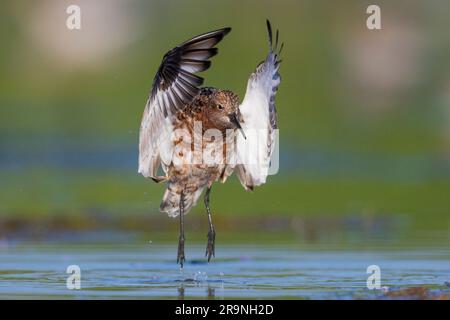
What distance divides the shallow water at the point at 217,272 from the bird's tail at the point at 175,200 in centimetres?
46

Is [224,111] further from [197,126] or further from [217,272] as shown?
[217,272]

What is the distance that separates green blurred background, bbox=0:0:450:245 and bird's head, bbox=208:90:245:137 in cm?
326

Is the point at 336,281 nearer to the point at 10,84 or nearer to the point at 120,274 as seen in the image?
the point at 120,274

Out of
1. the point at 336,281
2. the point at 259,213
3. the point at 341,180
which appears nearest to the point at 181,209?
the point at 336,281

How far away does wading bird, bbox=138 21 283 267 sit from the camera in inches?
421

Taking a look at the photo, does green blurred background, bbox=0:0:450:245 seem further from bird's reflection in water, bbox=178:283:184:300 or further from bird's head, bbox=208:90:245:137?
bird's reflection in water, bbox=178:283:184:300

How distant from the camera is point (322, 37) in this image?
36.1 m

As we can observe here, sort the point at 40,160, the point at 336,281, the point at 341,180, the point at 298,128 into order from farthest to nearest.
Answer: the point at 298,128
the point at 40,160
the point at 341,180
the point at 336,281

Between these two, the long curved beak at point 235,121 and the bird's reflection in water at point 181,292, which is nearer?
the bird's reflection in water at point 181,292

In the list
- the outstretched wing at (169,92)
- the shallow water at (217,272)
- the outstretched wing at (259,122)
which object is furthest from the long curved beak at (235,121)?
the shallow water at (217,272)

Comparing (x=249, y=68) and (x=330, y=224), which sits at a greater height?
(x=249, y=68)

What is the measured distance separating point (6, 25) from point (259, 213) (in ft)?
69.1

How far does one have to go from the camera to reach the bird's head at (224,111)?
1098cm

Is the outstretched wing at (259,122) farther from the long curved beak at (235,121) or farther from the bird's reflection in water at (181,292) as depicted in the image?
the bird's reflection in water at (181,292)
